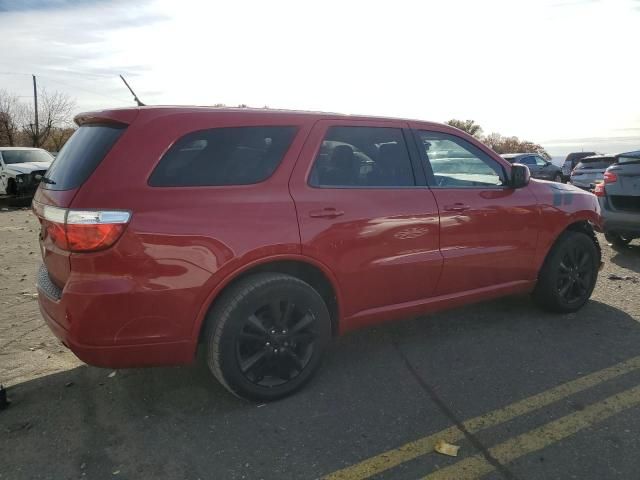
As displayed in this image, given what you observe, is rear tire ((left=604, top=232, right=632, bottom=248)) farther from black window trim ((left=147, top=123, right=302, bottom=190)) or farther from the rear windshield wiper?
the rear windshield wiper

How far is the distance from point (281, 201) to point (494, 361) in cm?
194

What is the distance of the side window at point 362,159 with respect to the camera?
326cm

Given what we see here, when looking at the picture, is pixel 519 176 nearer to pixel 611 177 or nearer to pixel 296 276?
pixel 296 276

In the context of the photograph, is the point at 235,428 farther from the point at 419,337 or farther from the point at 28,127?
the point at 28,127

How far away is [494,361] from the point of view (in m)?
3.61

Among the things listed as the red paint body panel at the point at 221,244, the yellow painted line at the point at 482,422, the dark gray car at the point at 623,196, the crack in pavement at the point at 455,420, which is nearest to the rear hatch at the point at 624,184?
the dark gray car at the point at 623,196

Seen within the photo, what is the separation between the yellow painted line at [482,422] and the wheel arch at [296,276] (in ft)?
3.19

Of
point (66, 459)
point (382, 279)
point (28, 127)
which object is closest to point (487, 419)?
point (382, 279)

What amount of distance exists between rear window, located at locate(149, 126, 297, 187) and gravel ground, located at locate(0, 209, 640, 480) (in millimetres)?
1363

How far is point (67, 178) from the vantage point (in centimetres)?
278

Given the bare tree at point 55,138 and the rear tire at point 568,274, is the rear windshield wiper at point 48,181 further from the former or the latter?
the bare tree at point 55,138

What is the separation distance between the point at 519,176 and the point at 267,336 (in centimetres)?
242

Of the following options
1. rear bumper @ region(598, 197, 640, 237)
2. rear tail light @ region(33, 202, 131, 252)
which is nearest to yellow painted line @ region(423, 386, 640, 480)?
rear tail light @ region(33, 202, 131, 252)

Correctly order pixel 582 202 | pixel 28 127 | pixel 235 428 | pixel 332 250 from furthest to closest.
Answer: pixel 28 127 < pixel 582 202 < pixel 332 250 < pixel 235 428
